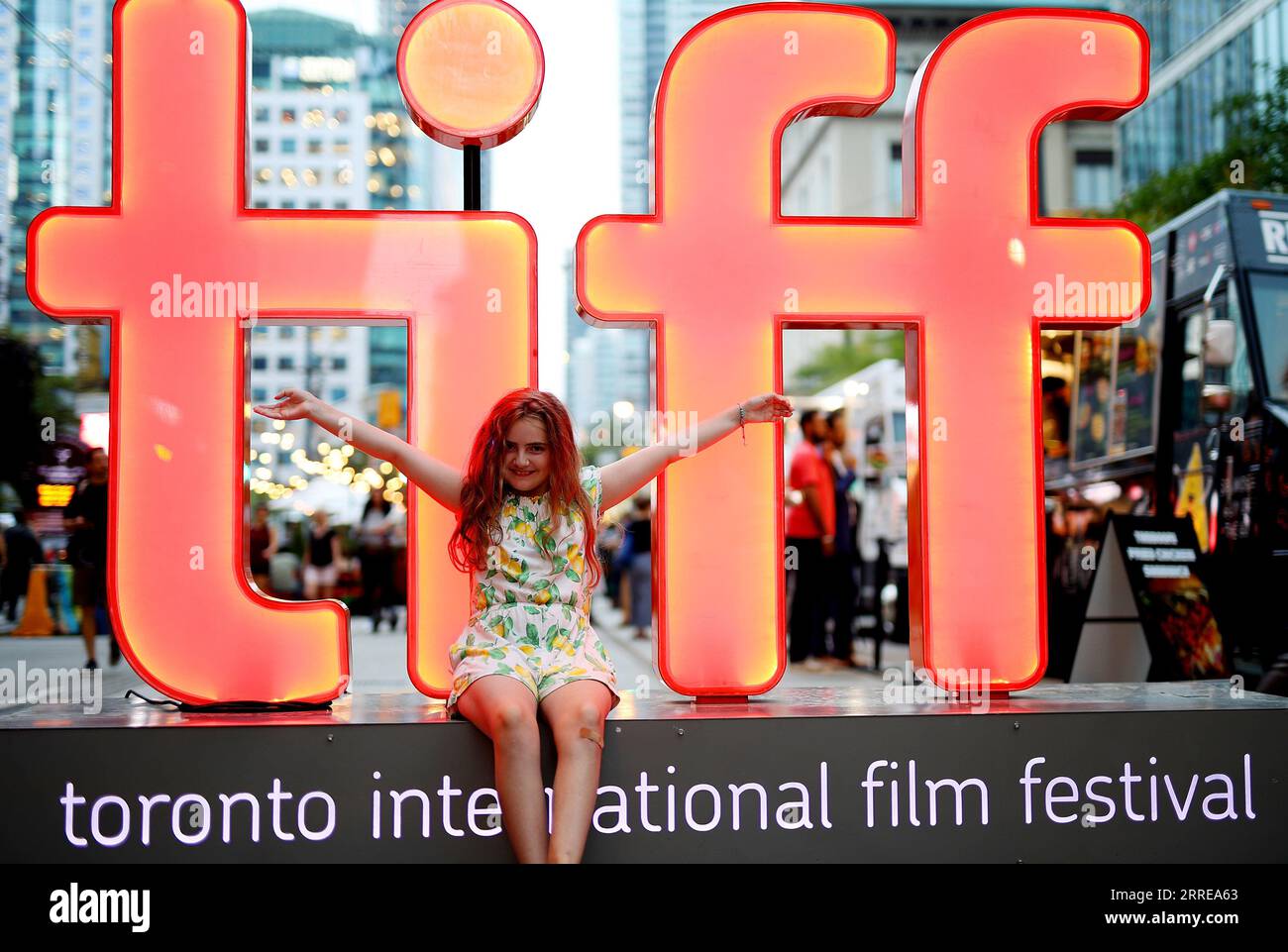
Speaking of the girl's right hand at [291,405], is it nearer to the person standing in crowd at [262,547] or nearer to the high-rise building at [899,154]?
the person standing in crowd at [262,547]

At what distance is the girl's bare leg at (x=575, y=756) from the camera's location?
306cm

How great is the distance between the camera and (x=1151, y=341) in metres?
8.77

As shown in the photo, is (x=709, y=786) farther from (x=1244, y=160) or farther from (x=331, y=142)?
(x=331, y=142)

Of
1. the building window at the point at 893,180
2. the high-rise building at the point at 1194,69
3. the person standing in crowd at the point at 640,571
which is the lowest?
the person standing in crowd at the point at 640,571

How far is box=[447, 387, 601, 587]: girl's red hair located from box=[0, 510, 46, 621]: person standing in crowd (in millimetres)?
12287

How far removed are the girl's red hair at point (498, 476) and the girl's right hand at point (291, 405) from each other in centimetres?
53

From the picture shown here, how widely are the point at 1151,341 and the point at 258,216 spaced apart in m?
7.14

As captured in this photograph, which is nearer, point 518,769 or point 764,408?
point 518,769

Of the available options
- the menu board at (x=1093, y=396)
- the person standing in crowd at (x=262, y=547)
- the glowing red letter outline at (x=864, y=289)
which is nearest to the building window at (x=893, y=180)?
the person standing in crowd at (x=262, y=547)

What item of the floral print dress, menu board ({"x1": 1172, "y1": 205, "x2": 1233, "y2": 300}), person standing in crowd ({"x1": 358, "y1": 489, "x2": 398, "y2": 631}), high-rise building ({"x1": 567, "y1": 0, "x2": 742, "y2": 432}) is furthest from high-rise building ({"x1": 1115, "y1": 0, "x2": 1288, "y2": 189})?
the floral print dress

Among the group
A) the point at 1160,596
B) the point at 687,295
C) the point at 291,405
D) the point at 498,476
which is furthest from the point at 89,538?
the point at 1160,596

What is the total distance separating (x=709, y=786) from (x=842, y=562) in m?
5.40

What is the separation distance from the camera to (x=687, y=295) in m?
3.86
